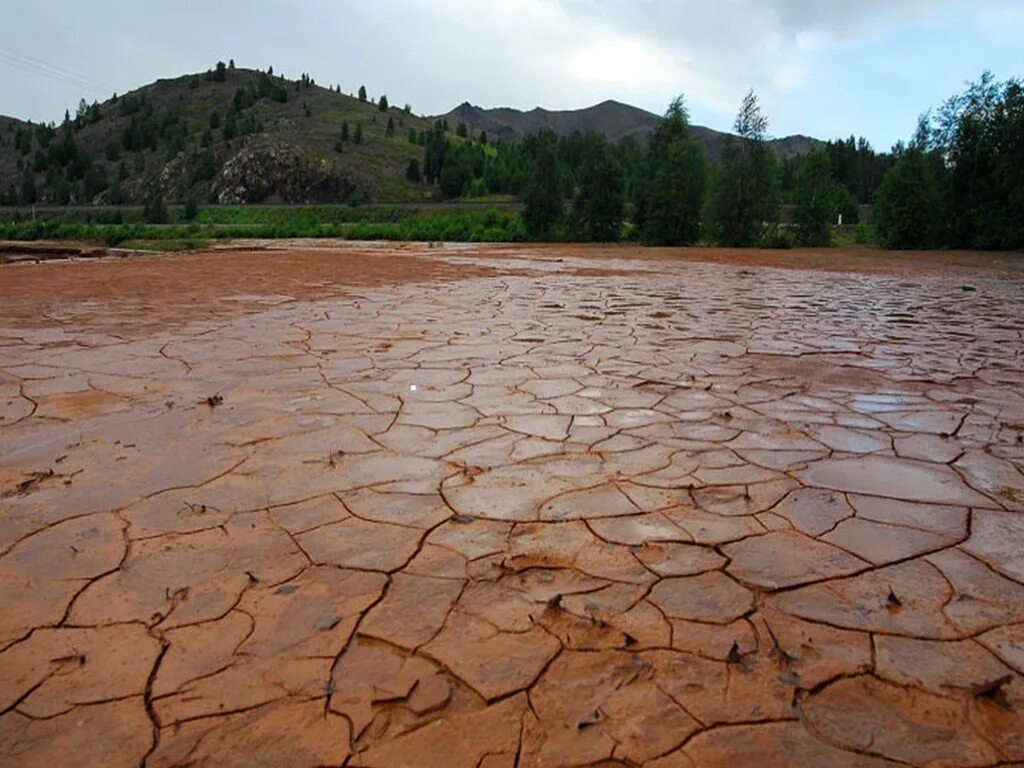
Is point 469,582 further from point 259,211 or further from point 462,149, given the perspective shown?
point 462,149

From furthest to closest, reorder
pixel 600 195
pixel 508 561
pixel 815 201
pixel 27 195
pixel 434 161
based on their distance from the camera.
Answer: pixel 27 195 < pixel 434 161 < pixel 600 195 < pixel 815 201 < pixel 508 561

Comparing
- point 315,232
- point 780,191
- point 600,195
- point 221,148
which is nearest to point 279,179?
point 221,148

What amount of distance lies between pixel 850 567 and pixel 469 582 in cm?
99

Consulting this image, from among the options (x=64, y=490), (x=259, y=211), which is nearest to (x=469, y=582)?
(x=64, y=490)

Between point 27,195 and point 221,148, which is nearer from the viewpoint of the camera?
point 27,195

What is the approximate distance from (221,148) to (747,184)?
73.0 m

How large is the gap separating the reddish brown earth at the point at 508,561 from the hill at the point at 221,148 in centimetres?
6551

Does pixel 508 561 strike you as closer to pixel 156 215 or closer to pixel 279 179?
pixel 156 215

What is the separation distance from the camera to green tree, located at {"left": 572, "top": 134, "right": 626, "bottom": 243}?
87.2 ft

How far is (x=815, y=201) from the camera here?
71.2 feet

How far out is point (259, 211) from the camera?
176ft

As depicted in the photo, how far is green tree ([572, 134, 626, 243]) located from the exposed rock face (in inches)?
1835

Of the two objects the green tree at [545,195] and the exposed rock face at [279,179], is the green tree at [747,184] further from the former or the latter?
the exposed rock face at [279,179]

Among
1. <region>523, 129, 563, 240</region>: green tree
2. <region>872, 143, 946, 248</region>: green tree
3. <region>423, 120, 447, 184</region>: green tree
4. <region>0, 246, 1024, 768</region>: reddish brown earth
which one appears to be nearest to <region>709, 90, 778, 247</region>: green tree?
<region>872, 143, 946, 248</region>: green tree
